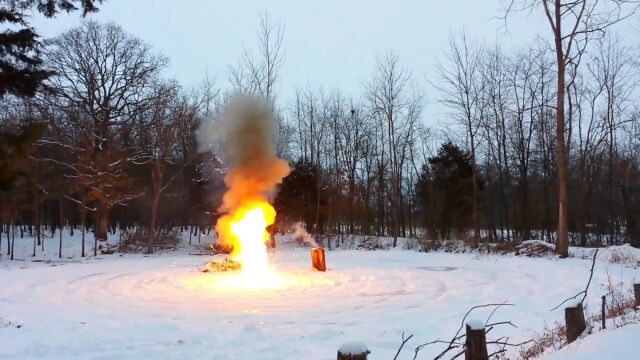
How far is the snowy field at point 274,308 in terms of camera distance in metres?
8.28

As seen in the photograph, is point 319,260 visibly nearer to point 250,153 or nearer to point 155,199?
point 250,153

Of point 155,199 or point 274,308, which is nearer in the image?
point 274,308

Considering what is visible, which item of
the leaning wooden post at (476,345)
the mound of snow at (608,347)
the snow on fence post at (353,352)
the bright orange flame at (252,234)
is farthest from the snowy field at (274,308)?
the snow on fence post at (353,352)

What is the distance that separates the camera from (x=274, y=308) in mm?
11656

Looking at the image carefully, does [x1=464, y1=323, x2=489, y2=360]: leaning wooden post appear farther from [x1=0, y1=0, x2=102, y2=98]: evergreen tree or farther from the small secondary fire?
the small secondary fire

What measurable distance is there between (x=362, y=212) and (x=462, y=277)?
31.6 meters

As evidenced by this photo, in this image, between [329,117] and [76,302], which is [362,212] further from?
[76,302]

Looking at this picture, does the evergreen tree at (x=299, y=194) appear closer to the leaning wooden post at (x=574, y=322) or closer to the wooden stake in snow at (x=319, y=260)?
the wooden stake in snow at (x=319, y=260)

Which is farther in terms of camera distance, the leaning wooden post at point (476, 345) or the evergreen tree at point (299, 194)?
the evergreen tree at point (299, 194)

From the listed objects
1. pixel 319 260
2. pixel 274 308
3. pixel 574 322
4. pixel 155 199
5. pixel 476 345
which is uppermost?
pixel 155 199

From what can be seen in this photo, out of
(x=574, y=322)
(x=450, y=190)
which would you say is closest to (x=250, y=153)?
(x=574, y=322)

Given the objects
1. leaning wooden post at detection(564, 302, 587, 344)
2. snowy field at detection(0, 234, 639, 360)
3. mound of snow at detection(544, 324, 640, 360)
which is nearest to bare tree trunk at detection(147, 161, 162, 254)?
snowy field at detection(0, 234, 639, 360)

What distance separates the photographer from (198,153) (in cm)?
3550

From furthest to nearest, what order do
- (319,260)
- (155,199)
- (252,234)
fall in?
(155,199) → (252,234) → (319,260)
